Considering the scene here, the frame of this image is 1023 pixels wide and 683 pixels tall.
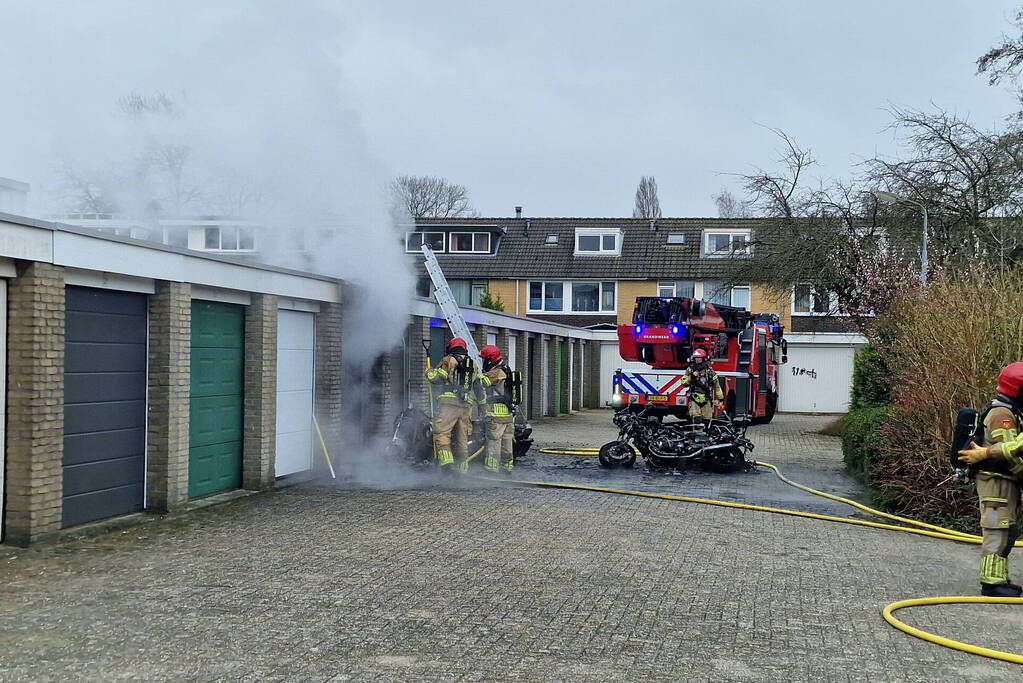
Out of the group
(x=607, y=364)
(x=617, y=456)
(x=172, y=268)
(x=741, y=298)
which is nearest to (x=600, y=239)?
(x=741, y=298)

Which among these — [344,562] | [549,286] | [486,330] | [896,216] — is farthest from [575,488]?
[549,286]

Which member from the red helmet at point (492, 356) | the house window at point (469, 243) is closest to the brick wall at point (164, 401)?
the red helmet at point (492, 356)

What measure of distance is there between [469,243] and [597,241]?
514cm

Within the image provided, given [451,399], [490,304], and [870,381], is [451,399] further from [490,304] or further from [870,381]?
[490,304]

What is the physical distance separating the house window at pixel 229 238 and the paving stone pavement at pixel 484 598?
6.12 metres

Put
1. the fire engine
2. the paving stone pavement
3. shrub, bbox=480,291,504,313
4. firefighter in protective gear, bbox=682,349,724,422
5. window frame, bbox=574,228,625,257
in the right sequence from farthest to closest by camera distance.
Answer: window frame, bbox=574,228,625,257
shrub, bbox=480,291,504,313
the fire engine
firefighter in protective gear, bbox=682,349,724,422
the paving stone pavement

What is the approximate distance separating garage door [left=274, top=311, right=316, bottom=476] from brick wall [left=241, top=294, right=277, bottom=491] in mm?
598

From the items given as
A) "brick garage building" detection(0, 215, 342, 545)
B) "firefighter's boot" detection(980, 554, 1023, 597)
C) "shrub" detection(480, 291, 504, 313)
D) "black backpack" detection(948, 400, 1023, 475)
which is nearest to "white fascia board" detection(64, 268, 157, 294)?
"brick garage building" detection(0, 215, 342, 545)

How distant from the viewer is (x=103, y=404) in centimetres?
1085

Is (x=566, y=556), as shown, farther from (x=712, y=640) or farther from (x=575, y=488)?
(x=575, y=488)

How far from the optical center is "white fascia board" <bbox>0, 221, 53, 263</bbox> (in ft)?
29.5

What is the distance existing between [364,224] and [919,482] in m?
8.06

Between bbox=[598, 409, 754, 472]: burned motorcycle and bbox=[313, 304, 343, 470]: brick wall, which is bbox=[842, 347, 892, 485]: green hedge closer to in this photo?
bbox=[598, 409, 754, 472]: burned motorcycle

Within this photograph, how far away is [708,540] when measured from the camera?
1052 centimetres
